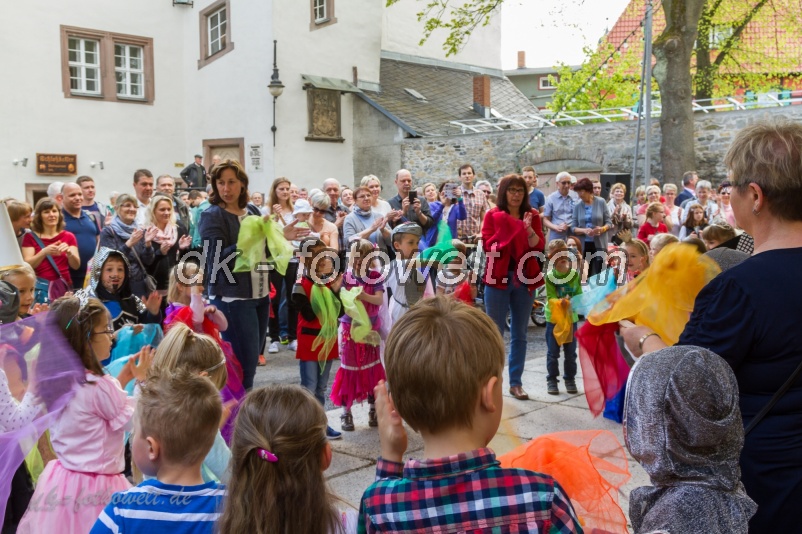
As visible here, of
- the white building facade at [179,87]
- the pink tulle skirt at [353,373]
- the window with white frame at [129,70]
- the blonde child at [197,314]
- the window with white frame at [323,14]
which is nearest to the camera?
the blonde child at [197,314]

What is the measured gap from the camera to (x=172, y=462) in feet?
7.53

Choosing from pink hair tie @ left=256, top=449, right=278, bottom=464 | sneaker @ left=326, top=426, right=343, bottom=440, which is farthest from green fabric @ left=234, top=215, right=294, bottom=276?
pink hair tie @ left=256, top=449, right=278, bottom=464

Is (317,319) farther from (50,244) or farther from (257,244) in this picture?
(50,244)

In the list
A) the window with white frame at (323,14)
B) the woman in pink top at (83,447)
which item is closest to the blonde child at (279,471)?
the woman in pink top at (83,447)

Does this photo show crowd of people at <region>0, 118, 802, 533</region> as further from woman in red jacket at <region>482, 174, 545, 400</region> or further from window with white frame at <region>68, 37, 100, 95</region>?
window with white frame at <region>68, 37, 100, 95</region>

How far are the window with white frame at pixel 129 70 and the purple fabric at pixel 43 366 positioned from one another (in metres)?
18.3

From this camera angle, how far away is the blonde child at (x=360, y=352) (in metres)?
5.82

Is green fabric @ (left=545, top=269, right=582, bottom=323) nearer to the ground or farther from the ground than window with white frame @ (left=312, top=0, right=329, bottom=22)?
nearer to the ground

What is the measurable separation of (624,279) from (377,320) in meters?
1.87

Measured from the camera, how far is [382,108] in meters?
21.6

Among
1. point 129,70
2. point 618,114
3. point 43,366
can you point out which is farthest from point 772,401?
point 129,70

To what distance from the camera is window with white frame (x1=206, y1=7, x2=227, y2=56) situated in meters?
20.7

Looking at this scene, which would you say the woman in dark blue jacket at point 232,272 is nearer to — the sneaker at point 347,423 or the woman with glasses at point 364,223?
the sneaker at point 347,423

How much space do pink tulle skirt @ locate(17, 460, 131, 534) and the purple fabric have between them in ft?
0.49
